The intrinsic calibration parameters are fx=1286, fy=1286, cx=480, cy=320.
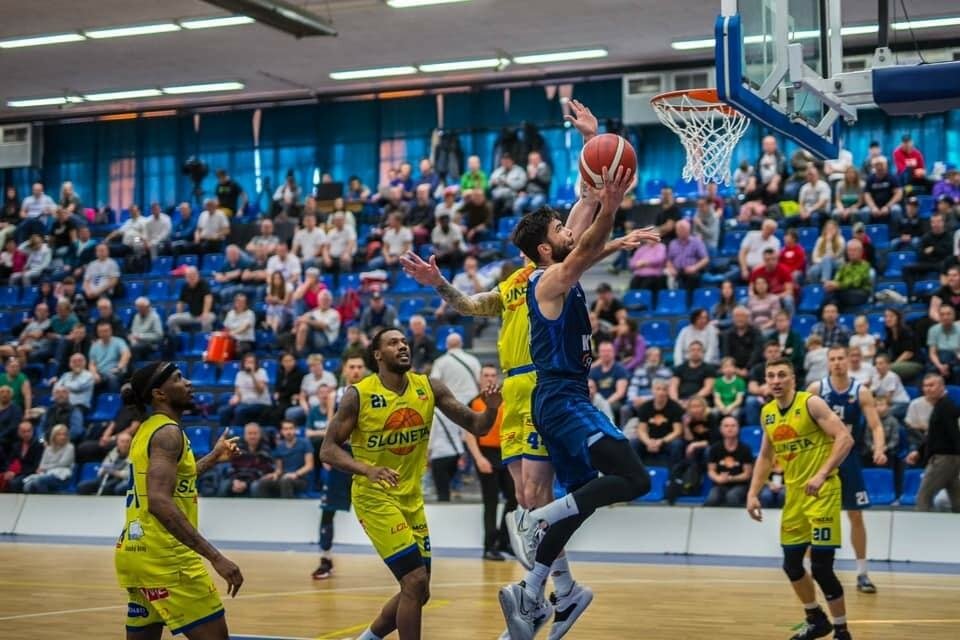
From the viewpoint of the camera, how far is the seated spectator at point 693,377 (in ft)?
49.0

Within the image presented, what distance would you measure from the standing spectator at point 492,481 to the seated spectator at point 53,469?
22.8 feet

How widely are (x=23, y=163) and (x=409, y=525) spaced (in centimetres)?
2460

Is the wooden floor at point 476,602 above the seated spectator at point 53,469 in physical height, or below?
below

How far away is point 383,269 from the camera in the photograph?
20516 millimetres

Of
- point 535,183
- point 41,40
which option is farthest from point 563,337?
point 41,40

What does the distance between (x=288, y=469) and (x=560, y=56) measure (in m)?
10.4

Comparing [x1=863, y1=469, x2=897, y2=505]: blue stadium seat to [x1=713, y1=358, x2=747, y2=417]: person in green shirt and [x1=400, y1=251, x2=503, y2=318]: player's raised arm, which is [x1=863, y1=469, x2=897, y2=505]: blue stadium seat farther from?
[x1=400, y1=251, x2=503, y2=318]: player's raised arm

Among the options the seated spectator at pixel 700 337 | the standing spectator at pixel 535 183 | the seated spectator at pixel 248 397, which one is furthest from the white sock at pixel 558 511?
the standing spectator at pixel 535 183

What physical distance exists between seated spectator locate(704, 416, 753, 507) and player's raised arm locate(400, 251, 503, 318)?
6388 millimetres

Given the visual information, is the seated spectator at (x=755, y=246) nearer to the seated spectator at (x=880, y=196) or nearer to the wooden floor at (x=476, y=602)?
the seated spectator at (x=880, y=196)

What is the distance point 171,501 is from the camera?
584 centimetres

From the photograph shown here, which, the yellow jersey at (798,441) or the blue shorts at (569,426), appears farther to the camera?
the yellow jersey at (798,441)

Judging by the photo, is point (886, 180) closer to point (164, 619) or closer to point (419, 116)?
Answer: point (419, 116)

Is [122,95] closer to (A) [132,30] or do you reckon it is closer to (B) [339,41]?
(A) [132,30]
